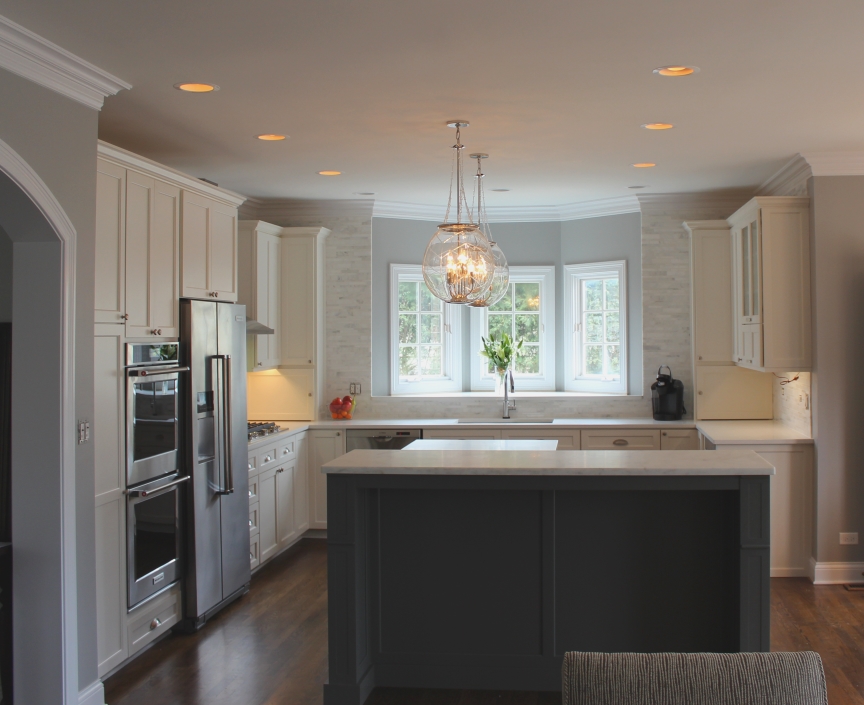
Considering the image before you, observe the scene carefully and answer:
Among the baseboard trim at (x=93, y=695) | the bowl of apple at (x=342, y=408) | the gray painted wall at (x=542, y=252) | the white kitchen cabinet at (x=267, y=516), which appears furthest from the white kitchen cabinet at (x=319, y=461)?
the baseboard trim at (x=93, y=695)

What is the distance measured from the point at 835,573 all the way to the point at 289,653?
3.46 m

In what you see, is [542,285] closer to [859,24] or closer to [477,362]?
[477,362]

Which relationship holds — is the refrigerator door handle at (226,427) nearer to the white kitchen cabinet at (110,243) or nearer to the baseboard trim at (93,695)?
the white kitchen cabinet at (110,243)

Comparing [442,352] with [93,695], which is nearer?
[93,695]

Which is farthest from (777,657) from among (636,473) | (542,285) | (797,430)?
(542,285)

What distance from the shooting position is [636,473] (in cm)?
319

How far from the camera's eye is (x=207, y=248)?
15.5ft

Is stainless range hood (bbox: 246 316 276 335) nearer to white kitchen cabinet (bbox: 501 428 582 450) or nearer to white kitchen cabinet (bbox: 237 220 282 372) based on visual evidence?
white kitchen cabinet (bbox: 237 220 282 372)

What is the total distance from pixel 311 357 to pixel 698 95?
3.88 m

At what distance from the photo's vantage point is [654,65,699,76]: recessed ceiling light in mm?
3350

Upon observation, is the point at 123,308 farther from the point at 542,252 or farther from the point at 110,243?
the point at 542,252

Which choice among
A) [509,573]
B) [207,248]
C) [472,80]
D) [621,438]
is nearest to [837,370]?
[621,438]

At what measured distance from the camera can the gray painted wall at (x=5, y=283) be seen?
11.9ft

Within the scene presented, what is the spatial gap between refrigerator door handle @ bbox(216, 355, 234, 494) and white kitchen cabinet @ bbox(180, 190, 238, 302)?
0.44 metres
